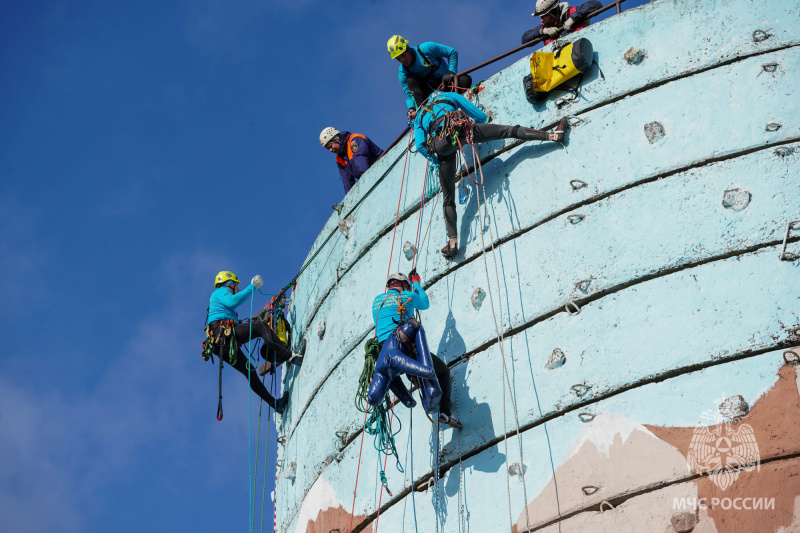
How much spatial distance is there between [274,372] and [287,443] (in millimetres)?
1069

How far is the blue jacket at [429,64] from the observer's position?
11.9m

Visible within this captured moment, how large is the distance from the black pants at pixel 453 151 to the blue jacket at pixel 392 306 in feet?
3.16

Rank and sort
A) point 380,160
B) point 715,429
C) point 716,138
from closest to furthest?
point 715,429 < point 716,138 < point 380,160

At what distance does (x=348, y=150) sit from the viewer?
13805mm

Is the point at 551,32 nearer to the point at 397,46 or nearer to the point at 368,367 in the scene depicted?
the point at 397,46

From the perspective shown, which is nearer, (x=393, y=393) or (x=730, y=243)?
(x=730, y=243)

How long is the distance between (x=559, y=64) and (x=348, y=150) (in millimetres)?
4314

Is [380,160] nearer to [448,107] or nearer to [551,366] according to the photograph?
[448,107]

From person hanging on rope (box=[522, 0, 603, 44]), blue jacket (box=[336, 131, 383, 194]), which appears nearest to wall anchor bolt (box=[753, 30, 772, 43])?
person hanging on rope (box=[522, 0, 603, 44])

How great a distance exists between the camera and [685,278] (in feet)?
27.9

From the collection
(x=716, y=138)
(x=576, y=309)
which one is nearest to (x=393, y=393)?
(x=576, y=309)

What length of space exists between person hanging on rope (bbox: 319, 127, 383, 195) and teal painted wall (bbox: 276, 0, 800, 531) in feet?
8.36

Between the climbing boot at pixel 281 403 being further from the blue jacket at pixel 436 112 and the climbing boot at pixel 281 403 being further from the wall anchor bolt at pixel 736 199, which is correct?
the wall anchor bolt at pixel 736 199

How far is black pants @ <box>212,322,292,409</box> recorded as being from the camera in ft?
42.1
